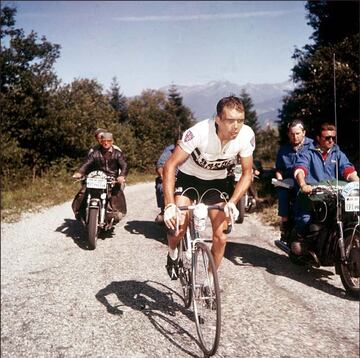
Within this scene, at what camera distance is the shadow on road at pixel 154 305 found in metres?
2.92

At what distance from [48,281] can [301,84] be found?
10.1ft

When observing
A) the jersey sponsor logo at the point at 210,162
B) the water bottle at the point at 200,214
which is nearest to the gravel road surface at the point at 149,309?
the water bottle at the point at 200,214

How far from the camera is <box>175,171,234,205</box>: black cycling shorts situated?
2.41 m

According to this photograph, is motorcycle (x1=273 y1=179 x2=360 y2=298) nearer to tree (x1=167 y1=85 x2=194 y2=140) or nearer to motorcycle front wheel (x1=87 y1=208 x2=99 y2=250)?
tree (x1=167 y1=85 x2=194 y2=140)

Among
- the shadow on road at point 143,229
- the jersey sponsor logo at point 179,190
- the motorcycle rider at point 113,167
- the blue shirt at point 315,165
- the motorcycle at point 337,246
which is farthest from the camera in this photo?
the shadow on road at point 143,229

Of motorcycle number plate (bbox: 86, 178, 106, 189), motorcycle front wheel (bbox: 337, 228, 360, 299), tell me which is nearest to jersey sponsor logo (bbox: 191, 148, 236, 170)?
motorcycle number plate (bbox: 86, 178, 106, 189)

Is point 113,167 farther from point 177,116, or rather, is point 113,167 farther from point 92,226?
point 92,226

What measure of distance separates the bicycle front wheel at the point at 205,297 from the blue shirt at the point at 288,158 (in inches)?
53.7

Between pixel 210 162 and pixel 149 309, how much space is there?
192cm

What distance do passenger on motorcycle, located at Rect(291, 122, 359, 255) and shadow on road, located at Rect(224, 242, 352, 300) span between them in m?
2.40

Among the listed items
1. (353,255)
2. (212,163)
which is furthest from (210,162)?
(353,255)

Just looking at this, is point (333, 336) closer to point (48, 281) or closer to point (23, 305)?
point (48, 281)

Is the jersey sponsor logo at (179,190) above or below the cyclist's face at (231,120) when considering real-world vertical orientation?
below

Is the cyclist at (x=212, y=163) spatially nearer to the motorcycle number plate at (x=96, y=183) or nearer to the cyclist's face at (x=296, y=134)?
the cyclist's face at (x=296, y=134)
